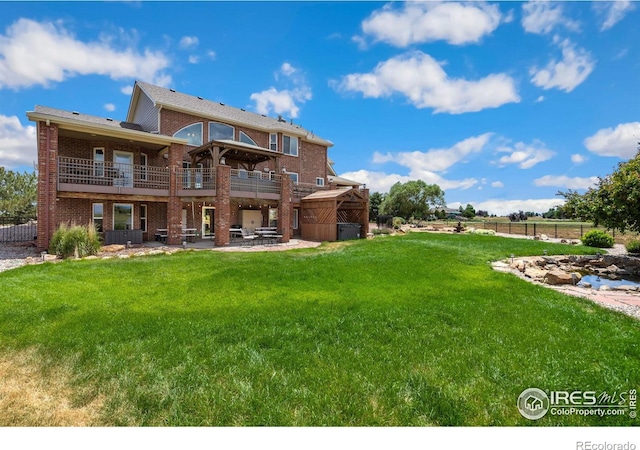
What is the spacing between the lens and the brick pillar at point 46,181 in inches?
528

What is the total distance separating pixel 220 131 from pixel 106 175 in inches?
310

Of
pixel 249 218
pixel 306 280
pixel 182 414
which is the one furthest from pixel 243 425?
pixel 249 218

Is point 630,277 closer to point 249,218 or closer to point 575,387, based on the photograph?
point 575,387

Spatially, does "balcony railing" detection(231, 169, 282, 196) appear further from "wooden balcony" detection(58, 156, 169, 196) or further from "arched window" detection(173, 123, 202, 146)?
"wooden balcony" detection(58, 156, 169, 196)

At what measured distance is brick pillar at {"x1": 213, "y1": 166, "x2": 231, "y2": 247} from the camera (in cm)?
1623

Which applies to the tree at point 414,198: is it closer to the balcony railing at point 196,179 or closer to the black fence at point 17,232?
the balcony railing at point 196,179

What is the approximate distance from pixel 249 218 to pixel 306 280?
15.5 metres

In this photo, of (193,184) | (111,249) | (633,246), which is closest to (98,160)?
(193,184)

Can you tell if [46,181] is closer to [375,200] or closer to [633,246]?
[633,246]

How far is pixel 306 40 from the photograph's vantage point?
37.0ft

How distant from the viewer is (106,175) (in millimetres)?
16406

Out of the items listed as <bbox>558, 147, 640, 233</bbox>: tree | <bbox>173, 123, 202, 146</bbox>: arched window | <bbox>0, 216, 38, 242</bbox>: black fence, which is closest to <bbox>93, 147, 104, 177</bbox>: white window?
<bbox>173, 123, 202, 146</bbox>: arched window

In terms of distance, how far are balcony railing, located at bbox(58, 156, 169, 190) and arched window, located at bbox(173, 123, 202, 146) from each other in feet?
10.3

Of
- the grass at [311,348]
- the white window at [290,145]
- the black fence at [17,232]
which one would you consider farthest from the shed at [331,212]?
the black fence at [17,232]
